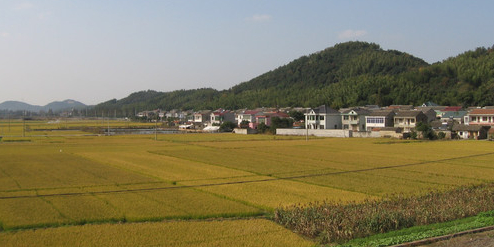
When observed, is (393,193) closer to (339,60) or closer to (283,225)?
(283,225)

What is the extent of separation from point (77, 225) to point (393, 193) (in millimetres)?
10163

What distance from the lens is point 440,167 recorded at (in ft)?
73.2

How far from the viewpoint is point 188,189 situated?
16.3m

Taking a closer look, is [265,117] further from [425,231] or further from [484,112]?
[425,231]

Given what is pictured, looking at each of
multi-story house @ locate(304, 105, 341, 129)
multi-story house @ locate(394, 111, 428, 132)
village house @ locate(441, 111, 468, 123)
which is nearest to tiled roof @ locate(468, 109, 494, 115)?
multi-story house @ locate(394, 111, 428, 132)

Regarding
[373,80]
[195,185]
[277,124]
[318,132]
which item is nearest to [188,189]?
[195,185]

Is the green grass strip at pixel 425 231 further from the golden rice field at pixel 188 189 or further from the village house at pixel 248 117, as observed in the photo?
the village house at pixel 248 117

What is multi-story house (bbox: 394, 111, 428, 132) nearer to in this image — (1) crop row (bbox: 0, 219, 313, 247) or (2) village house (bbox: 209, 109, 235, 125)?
(2) village house (bbox: 209, 109, 235, 125)

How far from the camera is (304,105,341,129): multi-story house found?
59812 mm

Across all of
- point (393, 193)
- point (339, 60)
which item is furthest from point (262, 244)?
point (339, 60)

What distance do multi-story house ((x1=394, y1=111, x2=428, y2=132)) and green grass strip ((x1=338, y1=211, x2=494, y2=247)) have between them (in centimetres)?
4095

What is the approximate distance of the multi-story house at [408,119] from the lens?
167 ft

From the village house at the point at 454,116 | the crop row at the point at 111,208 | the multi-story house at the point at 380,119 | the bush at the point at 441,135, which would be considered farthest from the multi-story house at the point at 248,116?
the crop row at the point at 111,208

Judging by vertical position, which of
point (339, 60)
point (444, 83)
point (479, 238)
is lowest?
point (479, 238)
